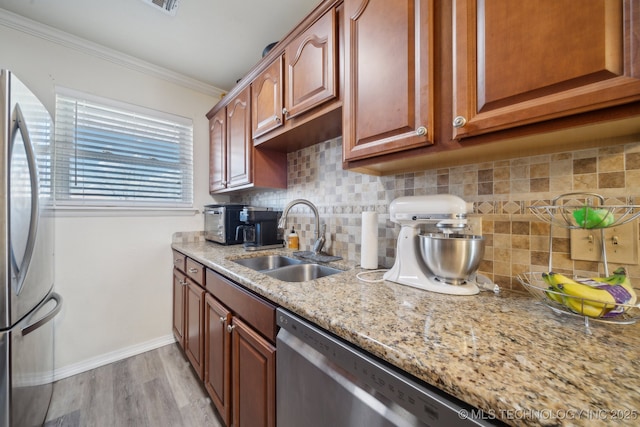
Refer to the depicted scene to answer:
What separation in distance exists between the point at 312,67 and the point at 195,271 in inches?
56.3

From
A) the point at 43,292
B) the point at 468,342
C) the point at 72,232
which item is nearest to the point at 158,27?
the point at 72,232

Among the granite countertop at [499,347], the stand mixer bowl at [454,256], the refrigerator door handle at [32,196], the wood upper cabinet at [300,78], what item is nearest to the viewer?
the granite countertop at [499,347]

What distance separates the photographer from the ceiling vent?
1385 mm

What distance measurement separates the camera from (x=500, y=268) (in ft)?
2.94

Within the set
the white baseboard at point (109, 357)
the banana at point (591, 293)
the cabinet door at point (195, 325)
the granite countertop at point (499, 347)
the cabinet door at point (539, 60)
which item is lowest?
the white baseboard at point (109, 357)

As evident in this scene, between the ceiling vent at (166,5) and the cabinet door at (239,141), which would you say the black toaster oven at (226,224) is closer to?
the cabinet door at (239,141)

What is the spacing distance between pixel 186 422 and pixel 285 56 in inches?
83.9

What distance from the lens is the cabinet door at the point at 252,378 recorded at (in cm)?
87

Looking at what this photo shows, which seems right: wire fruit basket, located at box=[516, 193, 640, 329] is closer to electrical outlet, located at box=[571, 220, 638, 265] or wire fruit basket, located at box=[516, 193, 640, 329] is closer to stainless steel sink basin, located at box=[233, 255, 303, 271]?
electrical outlet, located at box=[571, 220, 638, 265]

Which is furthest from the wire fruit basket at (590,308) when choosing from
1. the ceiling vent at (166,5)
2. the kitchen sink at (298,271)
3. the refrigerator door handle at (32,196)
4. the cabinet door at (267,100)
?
the ceiling vent at (166,5)

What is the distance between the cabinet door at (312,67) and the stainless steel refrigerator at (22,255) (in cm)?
118

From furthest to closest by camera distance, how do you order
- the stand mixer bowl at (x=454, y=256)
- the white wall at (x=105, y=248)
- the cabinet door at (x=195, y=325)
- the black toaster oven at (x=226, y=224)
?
the black toaster oven at (x=226, y=224)
the white wall at (x=105, y=248)
the cabinet door at (x=195, y=325)
the stand mixer bowl at (x=454, y=256)

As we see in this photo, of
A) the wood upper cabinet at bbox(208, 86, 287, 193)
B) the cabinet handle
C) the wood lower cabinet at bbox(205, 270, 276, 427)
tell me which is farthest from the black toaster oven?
the cabinet handle

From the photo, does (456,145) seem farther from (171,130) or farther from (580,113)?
(171,130)
